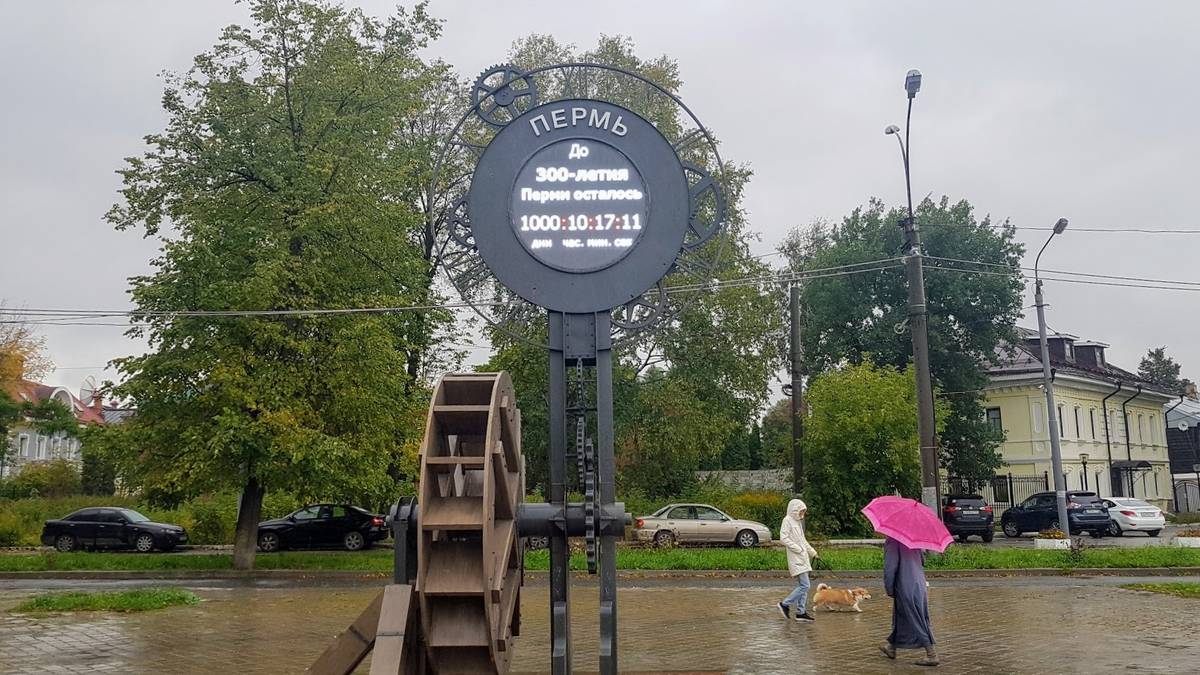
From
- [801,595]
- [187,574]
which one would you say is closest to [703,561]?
[801,595]

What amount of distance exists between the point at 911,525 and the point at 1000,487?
3890 centimetres

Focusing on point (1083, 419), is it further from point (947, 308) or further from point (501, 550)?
point (501, 550)

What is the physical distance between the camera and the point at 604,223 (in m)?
8.67

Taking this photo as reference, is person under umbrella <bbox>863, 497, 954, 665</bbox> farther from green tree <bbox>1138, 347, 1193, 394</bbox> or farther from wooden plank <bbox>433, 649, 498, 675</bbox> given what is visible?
green tree <bbox>1138, 347, 1193, 394</bbox>

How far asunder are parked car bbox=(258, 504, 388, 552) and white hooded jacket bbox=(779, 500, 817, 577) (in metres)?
18.1

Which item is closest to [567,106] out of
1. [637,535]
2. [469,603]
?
[469,603]

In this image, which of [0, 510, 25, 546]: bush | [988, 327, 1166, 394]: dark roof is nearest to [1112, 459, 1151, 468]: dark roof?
[988, 327, 1166, 394]: dark roof

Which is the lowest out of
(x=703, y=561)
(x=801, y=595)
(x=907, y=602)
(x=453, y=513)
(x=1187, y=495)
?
(x=703, y=561)

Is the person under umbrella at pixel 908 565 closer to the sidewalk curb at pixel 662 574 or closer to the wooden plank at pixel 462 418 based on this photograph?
the wooden plank at pixel 462 418

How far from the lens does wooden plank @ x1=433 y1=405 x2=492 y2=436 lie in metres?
7.10

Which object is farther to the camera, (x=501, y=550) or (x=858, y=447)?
(x=858, y=447)

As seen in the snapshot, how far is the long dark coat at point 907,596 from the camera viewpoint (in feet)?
34.8

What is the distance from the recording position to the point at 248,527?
23.6 meters

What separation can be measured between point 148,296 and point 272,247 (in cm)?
285
